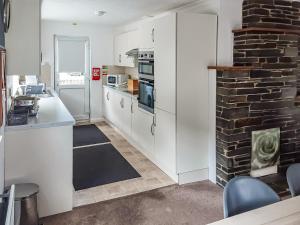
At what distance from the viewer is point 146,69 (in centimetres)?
409

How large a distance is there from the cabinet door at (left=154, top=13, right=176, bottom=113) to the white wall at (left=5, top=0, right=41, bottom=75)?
1521mm

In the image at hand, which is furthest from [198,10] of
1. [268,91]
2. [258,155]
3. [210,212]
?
[210,212]

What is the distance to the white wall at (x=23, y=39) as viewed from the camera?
2244 mm

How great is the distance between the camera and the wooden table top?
4.61ft

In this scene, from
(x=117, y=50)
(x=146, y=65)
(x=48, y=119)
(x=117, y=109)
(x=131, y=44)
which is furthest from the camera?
(x=117, y=50)

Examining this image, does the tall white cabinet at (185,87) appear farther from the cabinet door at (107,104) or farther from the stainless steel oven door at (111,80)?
the cabinet door at (107,104)

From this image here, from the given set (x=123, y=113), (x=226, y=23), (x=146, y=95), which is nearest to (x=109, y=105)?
(x=123, y=113)

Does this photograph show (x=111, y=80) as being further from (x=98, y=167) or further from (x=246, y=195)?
(x=246, y=195)

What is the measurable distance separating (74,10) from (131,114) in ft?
6.34

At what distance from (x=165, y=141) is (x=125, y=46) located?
2.89 m

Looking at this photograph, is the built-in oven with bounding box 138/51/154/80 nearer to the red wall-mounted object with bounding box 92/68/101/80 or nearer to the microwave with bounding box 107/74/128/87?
the microwave with bounding box 107/74/128/87

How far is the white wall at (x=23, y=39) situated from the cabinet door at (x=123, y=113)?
2652 millimetres

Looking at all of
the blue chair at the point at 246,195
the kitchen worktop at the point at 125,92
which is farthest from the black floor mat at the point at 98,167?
the blue chair at the point at 246,195

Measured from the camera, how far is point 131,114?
4.83m
